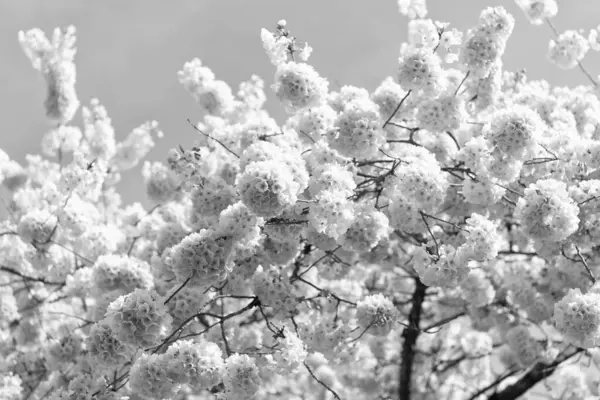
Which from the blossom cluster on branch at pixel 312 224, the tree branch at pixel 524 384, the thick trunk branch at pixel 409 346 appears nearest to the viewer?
the blossom cluster on branch at pixel 312 224

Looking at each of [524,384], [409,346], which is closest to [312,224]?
[409,346]

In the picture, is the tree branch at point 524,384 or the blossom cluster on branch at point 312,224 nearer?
the blossom cluster on branch at point 312,224

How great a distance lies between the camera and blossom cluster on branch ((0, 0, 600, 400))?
403cm

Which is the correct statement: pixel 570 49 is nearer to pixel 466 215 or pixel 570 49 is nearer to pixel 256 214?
pixel 466 215

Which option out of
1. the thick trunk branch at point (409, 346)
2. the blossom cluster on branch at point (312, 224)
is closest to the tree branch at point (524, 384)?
the blossom cluster on branch at point (312, 224)

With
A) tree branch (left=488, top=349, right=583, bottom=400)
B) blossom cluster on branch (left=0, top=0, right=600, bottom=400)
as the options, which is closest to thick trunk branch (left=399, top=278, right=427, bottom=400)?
blossom cluster on branch (left=0, top=0, right=600, bottom=400)

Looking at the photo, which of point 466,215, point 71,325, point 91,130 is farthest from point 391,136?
point 91,130

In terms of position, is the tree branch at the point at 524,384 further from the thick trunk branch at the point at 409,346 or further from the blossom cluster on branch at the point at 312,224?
the thick trunk branch at the point at 409,346

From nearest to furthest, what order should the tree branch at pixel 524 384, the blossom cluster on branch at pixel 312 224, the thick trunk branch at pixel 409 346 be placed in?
the blossom cluster on branch at pixel 312 224, the tree branch at pixel 524 384, the thick trunk branch at pixel 409 346

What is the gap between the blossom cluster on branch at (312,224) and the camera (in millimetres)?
4027

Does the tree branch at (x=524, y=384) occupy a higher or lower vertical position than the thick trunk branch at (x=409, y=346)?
lower

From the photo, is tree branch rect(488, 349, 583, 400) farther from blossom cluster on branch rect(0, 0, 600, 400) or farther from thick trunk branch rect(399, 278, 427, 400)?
thick trunk branch rect(399, 278, 427, 400)

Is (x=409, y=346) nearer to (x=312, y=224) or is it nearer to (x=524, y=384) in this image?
(x=524, y=384)

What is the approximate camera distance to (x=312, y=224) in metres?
3.97
